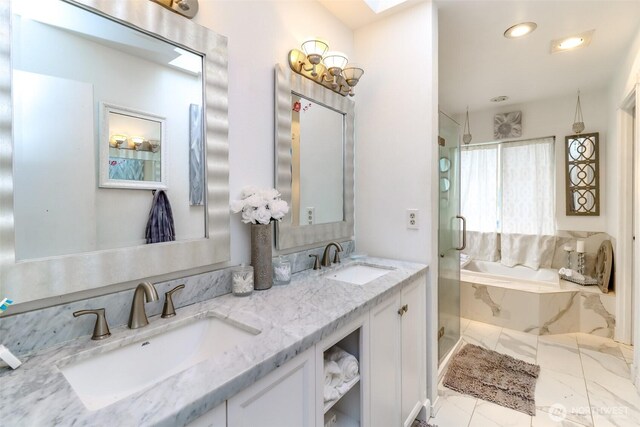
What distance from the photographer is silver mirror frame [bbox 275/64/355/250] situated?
151 cm

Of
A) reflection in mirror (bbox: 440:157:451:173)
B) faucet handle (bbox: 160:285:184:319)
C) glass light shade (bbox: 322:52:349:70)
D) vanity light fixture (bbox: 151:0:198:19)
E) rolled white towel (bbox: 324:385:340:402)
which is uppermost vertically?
glass light shade (bbox: 322:52:349:70)

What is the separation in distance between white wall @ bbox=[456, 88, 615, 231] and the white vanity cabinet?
2.82m

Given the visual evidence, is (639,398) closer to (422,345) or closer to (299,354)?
(422,345)

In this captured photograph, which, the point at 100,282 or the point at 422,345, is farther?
the point at 422,345

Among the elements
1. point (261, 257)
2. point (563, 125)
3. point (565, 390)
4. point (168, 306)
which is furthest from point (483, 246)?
point (168, 306)

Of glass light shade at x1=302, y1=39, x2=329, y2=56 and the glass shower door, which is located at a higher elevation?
glass light shade at x1=302, y1=39, x2=329, y2=56

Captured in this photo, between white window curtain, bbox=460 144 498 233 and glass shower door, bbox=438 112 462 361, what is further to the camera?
white window curtain, bbox=460 144 498 233

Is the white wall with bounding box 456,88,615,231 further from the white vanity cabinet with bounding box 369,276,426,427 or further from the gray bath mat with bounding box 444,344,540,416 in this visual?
the white vanity cabinet with bounding box 369,276,426,427

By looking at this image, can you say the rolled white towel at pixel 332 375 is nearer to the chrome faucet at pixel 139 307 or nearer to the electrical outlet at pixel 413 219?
the chrome faucet at pixel 139 307

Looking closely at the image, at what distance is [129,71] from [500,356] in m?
3.04

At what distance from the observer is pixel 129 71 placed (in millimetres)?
996

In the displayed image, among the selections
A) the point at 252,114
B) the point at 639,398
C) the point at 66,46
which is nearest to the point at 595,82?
the point at 639,398

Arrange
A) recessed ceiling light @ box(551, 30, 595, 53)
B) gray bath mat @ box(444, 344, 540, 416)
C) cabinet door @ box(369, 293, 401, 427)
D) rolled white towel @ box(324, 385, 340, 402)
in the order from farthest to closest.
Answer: recessed ceiling light @ box(551, 30, 595, 53)
gray bath mat @ box(444, 344, 540, 416)
cabinet door @ box(369, 293, 401, 427)
rolled white towel @ box(324, 385, 340, 402)

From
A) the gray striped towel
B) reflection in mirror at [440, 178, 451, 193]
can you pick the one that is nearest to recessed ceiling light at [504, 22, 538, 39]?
reflection in mirror at [440, 178, 451, 193]
